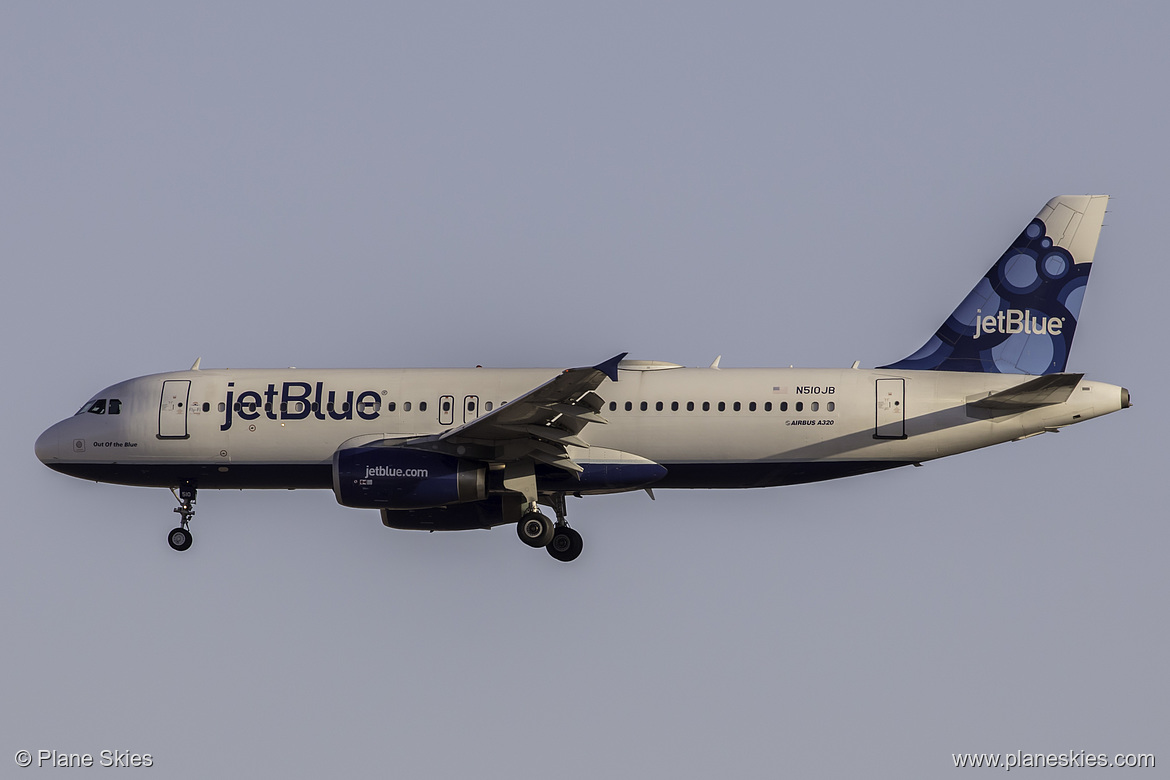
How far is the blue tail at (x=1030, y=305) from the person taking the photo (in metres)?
41.0

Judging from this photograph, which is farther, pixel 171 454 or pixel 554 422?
pixel 171 454

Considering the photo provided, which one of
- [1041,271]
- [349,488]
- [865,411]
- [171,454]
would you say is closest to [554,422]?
[349,488]

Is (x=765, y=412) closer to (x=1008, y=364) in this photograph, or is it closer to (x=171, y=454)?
(x=1008, y=364)

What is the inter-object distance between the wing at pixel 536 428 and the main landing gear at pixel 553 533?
1.56 meters

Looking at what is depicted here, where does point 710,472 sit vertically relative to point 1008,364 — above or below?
below

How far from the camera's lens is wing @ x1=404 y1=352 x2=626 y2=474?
123 ft

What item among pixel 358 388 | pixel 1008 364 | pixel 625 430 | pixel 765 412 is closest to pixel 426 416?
pixel 358 388

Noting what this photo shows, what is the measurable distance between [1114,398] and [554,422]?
12.7 meters

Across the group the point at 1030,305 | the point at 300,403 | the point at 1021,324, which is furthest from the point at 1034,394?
the point at 300,403

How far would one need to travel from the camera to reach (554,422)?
38.8 metres

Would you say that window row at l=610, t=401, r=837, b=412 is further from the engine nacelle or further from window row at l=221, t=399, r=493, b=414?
the engine nacelle

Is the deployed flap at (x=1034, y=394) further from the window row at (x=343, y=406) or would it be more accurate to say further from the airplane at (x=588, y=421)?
the window row at (x=343, y=406)

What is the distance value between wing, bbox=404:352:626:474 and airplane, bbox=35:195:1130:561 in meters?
0.05

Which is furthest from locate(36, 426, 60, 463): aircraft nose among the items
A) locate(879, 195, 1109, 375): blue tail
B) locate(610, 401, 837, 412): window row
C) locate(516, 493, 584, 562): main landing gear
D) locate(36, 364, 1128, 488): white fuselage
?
locate(879, 195, 1109, 375): blue tail
